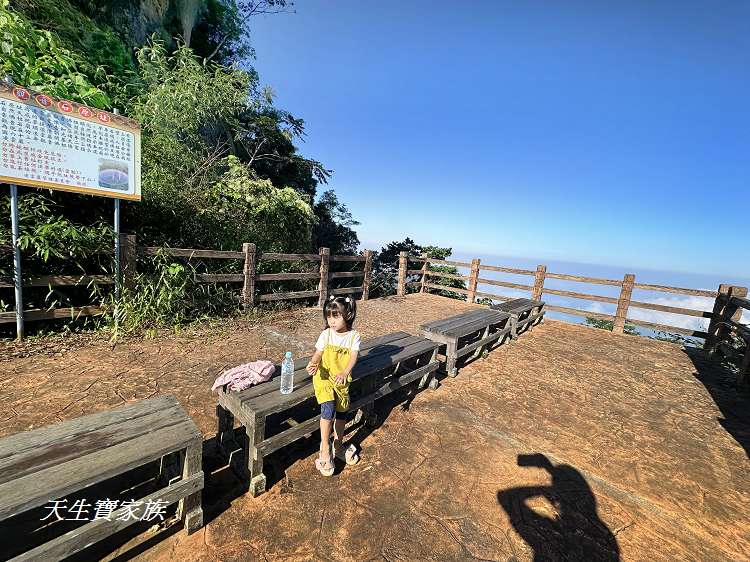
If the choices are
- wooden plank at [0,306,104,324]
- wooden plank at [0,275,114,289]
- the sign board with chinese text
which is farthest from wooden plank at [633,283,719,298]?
wooden plank at [0,306,104,324]

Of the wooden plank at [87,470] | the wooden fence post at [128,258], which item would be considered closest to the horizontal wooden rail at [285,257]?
the wooden fence post at [128,258]

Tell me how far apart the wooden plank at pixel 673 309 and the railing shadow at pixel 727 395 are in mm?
841

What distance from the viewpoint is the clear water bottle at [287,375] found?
2472 mm

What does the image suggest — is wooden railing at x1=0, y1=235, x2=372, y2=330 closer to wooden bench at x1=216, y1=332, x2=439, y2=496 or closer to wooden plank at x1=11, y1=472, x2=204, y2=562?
wooden bench at x1=216, y1=332, x2=439, y2=496

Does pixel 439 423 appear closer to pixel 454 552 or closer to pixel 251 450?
pixel 454 552

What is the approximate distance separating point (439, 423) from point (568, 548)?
1.48 metres

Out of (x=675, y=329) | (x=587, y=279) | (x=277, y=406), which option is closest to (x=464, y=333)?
(x=277, y=406)

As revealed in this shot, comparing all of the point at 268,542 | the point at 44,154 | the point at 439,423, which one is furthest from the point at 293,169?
the point at 268,542

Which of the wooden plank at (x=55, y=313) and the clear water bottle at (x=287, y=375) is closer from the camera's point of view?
the clear water bottle at (x=287, y=375)

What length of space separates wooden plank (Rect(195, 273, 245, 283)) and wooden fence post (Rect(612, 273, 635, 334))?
29.3 feet

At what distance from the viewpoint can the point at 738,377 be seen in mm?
4941

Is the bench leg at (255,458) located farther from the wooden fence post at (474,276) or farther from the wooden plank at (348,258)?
the wooden fence post at (474,276)

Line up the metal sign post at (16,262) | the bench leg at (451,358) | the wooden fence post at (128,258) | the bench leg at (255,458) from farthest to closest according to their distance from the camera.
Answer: the wooden fence post at (128,258) < the bench leg at (451,358) < the metal sign post at (16,262) < the bench leg at (255,458)

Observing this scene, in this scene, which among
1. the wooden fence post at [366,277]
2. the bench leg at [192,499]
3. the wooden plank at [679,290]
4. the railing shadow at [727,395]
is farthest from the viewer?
the wooden fence post at [366,277]
